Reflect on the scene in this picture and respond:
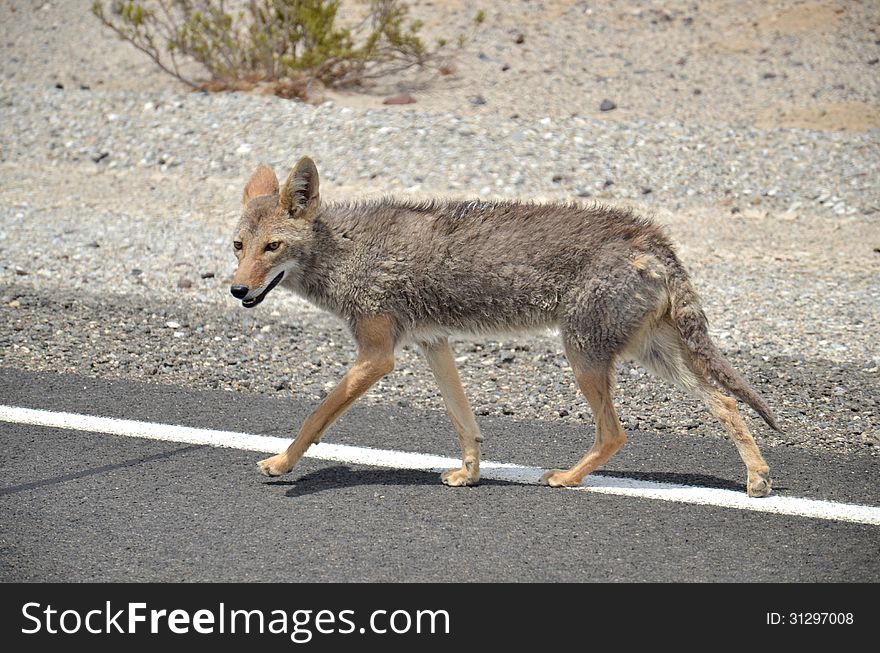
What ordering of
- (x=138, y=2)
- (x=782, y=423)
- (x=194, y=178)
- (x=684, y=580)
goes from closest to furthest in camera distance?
(x=684, y=580)
(x=782, y=423)
(x=194, y=178)
(x=138, y=2)

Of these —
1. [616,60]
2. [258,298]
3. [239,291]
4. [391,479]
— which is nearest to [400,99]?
[616,60]

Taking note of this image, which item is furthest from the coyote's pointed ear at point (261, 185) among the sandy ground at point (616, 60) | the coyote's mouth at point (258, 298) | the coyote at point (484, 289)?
the sandy ground at point (616, 60)

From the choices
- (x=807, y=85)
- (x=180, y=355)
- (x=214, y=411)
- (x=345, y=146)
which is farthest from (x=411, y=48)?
(x=214, y=411)

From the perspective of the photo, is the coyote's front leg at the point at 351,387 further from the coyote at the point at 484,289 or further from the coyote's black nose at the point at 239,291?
the coyote's black nose at the point at 239,291

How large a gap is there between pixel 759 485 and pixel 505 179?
764cm

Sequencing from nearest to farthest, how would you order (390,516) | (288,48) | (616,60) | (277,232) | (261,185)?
(390,516), (277,232), (261,185), (288,48), (616,60)

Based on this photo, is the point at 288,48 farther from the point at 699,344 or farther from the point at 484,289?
the point at 699,344

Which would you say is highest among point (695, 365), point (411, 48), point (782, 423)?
point (411, 48)

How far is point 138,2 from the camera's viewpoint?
62.0 feet

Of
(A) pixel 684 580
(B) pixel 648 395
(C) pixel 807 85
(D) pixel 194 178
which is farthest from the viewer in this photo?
(C) pixel 807 85

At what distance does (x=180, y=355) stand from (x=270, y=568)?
11.3ft

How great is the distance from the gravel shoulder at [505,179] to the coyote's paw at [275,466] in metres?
1.49

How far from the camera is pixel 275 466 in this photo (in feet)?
18.9

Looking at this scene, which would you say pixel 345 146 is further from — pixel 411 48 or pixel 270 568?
pixel 270 568
